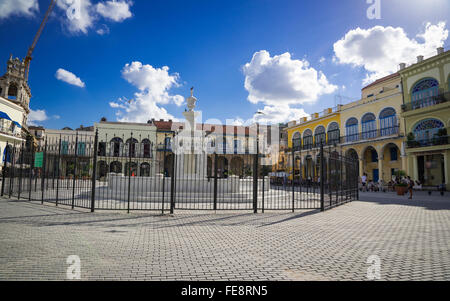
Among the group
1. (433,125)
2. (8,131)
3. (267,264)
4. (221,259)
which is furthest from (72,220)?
(8,131)

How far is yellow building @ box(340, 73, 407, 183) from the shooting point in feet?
87.6

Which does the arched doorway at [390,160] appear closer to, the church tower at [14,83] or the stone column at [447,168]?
the stone column at [447,168]

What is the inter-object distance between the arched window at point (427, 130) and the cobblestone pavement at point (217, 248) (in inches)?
796

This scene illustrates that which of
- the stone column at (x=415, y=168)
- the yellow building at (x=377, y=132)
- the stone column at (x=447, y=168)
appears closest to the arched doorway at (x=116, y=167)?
the yellow building at (x=377, y=132)

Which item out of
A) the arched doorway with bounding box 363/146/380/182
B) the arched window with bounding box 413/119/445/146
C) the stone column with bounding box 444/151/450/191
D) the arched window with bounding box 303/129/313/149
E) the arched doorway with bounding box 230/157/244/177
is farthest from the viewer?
the arched window with bounding box 303/129/313/149

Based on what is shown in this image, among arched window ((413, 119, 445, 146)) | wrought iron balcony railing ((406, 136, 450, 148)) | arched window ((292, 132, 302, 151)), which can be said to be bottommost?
wrought iron balcony railing ((406, 136, 450, 148))

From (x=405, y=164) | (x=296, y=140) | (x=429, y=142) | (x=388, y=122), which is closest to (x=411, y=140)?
(x=429, y=142)

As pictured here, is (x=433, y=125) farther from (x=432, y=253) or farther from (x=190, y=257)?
(x=190, y=257)

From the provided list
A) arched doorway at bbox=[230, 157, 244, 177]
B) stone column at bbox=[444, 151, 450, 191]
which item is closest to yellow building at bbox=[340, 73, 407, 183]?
stone column at bbox=[444, 151, 450, 191]

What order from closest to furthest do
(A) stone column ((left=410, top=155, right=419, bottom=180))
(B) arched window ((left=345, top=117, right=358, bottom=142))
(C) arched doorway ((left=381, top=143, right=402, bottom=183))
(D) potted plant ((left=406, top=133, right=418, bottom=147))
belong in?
(D) potted plant ((left=406, top=133, right=418, bottom=147))
(A) stone column ((left=410, top=155, right=419, bottom=180))
(C) arched doorway ((left=381, top=143, right=402, bottom=183))
(B) arched window ((left=345, top=117, right=358, bottom=142))

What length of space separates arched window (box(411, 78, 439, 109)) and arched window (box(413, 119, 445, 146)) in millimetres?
1730

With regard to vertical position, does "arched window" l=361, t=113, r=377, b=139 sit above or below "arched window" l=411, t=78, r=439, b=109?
below

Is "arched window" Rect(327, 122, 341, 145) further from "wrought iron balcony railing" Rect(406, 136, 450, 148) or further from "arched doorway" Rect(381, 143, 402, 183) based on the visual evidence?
"wrought iron balcony railing" Rect(406, 136, 450, 148)

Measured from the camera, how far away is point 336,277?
3.31 metres
